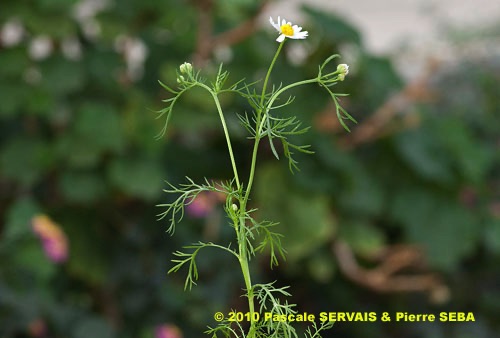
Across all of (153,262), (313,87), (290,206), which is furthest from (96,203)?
(313,87)

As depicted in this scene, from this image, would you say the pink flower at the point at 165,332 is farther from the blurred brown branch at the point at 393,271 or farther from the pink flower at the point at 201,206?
the blurred brown branch at the point at 393,271

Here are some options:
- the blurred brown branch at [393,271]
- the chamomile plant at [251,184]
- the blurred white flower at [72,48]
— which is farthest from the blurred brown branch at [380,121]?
the chamomile plant at [251,184]

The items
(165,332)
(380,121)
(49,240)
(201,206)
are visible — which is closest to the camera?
(49,240)

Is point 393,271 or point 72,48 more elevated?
point 72,48

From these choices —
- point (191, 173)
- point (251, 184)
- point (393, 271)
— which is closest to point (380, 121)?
point (393, 271)

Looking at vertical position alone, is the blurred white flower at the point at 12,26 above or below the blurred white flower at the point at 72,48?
above

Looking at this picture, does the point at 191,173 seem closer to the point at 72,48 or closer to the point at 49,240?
the point at 72,48

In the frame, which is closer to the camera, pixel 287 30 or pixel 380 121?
pixel 287 30

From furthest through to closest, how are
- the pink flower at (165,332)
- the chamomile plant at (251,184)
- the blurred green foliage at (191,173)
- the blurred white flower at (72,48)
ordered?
1. the blurred white flower at (72,48)
2. the blurred green foliage at (191,173)
3. the pink flower at (165,332)
4. the chamomile plant at (251,184)
